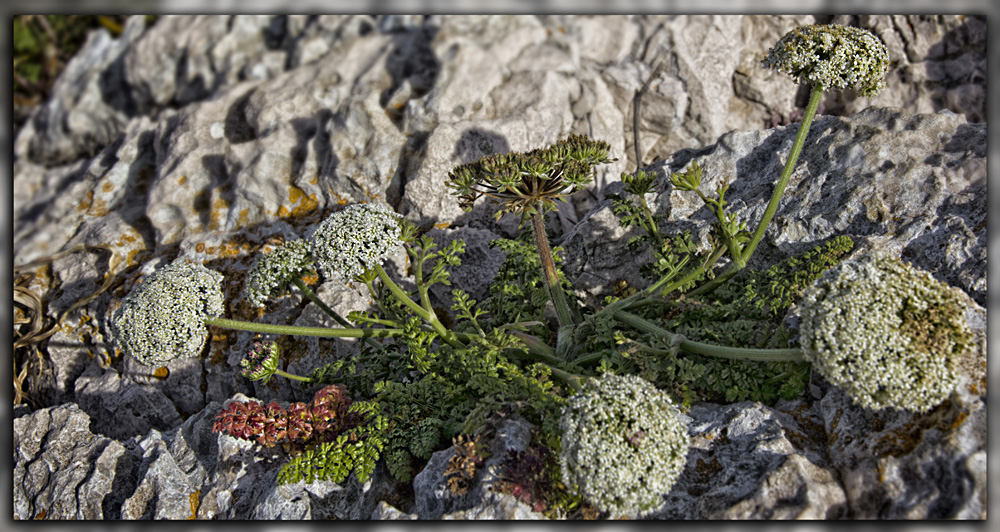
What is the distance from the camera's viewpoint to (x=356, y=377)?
20.0 ft

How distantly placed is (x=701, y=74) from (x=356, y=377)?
20.1ft

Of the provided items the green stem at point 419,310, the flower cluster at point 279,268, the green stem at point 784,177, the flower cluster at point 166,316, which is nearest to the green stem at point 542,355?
the green stem at point 419,310

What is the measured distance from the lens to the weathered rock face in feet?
15.2

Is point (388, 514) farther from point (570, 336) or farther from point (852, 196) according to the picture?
point (852, 196)

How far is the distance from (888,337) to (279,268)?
4755 millimetres

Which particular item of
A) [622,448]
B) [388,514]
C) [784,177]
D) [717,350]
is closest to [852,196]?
[784,177]

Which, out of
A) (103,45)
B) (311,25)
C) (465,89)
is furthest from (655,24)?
(103,45)

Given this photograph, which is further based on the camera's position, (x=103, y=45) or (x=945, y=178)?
(x=103, y=45)

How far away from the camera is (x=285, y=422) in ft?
17.8

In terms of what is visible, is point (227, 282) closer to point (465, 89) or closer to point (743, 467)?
point (465, 89)

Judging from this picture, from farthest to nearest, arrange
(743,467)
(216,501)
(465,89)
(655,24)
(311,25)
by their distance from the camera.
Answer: (311,25) → (655,24) → (465,89) → (216,501) → (743,467)

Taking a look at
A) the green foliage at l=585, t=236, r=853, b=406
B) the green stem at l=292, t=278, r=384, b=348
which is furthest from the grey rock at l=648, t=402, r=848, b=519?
the green stem at l=292, t=278, r=384, b=348

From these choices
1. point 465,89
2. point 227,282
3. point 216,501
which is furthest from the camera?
point 465,89

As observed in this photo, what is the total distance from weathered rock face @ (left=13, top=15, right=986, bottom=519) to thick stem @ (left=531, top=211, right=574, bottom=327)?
896 mm
